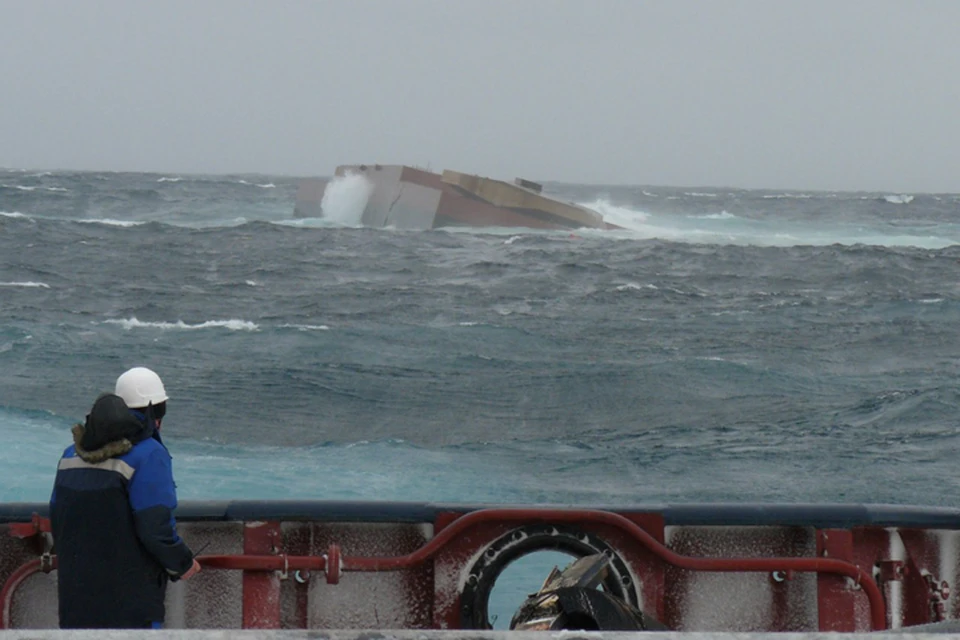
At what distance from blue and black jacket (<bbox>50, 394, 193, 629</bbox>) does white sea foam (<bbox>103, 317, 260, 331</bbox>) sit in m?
20.4

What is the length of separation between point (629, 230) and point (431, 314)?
136 ft

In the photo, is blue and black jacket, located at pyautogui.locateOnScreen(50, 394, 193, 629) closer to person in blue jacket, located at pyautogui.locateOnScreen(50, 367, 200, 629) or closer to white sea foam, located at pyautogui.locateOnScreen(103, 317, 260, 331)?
person in blue jacket, located at pyautogui.locateOnScreen(50, 367, 200, 629)

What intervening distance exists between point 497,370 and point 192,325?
8.21m

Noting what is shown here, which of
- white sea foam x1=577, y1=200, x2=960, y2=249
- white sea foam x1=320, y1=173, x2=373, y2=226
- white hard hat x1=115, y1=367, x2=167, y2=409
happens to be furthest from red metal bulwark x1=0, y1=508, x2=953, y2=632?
white sea foam x1=320, y1=173, x2=373, y2=226

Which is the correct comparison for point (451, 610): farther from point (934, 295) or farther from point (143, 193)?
point (143, 193)

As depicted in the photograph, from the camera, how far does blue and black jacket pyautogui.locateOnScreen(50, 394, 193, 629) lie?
11.4ft

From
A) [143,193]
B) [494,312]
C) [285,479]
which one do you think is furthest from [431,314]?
[143,193]

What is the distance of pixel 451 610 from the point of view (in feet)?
14.7

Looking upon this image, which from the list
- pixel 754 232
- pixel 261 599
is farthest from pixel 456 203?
pixel 261 599

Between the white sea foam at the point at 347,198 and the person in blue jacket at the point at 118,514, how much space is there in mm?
55890

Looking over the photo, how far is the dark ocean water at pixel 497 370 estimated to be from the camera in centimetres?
1314

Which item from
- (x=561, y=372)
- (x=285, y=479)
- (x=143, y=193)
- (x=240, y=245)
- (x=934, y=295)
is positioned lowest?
(x=285, y=479)

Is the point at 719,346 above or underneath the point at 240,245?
underneath

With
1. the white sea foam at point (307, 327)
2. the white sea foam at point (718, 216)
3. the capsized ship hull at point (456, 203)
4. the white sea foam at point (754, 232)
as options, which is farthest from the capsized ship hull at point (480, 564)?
the white sea foam at point (718, 216)
